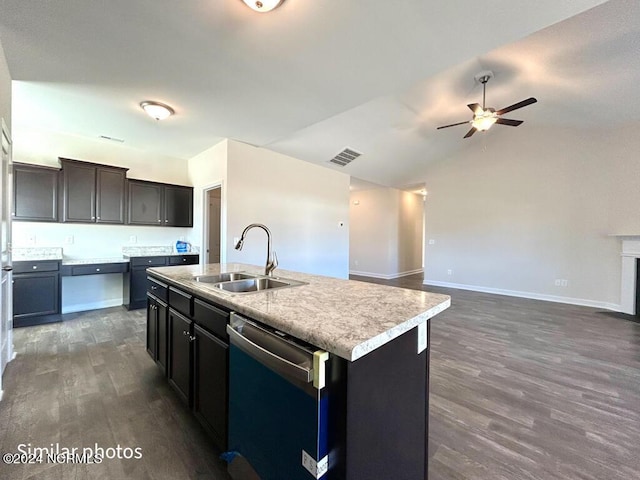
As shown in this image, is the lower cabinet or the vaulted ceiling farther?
the vaulted ceiling

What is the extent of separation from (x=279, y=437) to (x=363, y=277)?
721cm

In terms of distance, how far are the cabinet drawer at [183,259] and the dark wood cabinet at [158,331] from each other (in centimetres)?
235

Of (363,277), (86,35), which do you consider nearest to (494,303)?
(363,277)

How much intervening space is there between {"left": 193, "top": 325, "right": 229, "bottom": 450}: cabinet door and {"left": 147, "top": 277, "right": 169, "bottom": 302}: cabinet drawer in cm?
63

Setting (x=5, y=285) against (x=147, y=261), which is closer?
(x=5, y=285)

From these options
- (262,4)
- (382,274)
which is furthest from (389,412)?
(382,274)

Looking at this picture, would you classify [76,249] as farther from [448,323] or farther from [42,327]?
[448,323]

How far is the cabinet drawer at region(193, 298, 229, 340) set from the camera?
53.3 inches

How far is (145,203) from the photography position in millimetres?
4539

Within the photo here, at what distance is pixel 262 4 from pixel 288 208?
3507 mm

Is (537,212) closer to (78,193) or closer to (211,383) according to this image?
(211,383)

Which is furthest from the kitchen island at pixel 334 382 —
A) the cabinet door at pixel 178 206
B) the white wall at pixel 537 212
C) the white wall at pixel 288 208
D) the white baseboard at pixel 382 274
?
the white baseboard at pixel 382 274

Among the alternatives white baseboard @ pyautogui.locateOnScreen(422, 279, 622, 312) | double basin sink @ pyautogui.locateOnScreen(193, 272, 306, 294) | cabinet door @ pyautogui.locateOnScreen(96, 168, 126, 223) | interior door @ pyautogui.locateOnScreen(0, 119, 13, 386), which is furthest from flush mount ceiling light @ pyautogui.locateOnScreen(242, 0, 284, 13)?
white baseboard @ pyautogui.locateOnScreen(422, 279, 622, 312)

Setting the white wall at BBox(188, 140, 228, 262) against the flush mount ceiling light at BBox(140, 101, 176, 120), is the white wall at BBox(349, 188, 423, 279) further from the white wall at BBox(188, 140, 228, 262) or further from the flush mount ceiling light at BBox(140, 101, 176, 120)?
the flush mount ceiling light at BBox(140, 101, 176, 120)
